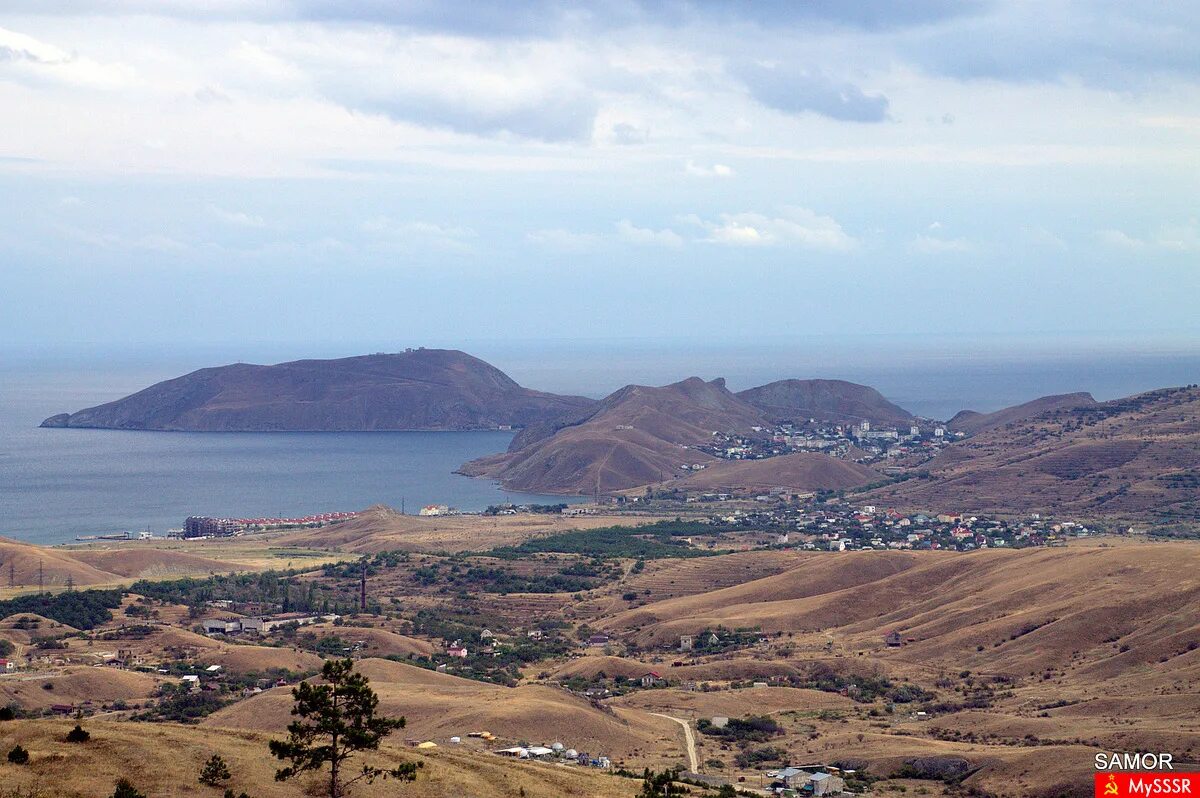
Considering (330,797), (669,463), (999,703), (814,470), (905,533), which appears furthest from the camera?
(669,463)

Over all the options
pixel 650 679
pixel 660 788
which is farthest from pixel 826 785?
pixel 650 679

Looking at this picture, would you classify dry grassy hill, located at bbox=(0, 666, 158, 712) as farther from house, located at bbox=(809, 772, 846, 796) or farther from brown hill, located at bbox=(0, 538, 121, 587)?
brown hill, located at bbox=(0, 538, 121, 587)

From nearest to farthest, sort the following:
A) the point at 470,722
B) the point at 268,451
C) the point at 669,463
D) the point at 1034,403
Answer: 1. the point at 470,722
2. the point at 669,463
3. the point at 1034,403
4. the point at 268,451

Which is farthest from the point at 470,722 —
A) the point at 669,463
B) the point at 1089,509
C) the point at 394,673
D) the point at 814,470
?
the point at 669,463

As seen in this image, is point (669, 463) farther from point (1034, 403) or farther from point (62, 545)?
point (62, 545)

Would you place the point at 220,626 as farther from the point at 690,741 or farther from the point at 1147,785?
the point at 1147,785

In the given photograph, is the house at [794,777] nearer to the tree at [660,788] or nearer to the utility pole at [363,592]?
the tree at [660,788]
